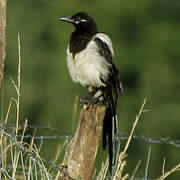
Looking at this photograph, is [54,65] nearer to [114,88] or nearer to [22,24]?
[22,24]

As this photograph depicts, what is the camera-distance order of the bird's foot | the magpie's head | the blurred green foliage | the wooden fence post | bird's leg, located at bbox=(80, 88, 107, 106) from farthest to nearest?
the blurred green foliage
the magpie's head
bird's leg, located at bbox=(80, 88, 107, 106)
the bird's foot
the wooden fence post

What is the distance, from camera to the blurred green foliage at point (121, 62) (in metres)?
25.5

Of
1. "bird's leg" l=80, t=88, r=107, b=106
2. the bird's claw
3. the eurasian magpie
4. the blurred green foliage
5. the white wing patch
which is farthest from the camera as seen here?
the blurred green foliage

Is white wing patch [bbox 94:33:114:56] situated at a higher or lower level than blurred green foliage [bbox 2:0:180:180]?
higher

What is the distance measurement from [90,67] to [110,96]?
27 cm

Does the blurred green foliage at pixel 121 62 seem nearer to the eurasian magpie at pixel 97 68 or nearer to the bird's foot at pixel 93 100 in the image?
the eurasian magpie at pixel 97 68

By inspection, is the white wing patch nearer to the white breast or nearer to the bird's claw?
the white breast

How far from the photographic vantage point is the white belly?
6.77 meters

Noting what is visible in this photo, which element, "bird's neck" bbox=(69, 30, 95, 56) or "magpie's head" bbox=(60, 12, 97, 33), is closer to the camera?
"bird's neck" bbox=(69, 30, 95, 56)

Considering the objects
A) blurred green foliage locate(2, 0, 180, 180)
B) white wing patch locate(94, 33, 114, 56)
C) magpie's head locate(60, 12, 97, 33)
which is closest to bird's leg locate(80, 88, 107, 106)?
white wing patch locate(94, 33, 114, 56)

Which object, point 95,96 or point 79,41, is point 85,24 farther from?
point 95,96

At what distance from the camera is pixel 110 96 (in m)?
6.78

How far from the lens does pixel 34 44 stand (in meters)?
28.2

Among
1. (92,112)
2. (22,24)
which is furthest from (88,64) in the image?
(22,24)
